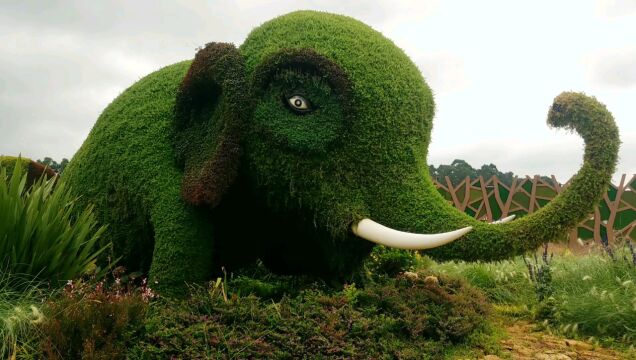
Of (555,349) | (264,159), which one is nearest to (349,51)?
(264,159)

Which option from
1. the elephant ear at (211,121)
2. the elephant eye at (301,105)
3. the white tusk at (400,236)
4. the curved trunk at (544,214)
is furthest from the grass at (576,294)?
the elephant ear at (211,121)

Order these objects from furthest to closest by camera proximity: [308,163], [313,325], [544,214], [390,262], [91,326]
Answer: [390,262] → [308,163] → [313,325] → [544,214] → [91,326]

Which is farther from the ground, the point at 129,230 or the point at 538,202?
the point at 538,202

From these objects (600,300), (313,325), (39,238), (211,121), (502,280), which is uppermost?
(211,121)

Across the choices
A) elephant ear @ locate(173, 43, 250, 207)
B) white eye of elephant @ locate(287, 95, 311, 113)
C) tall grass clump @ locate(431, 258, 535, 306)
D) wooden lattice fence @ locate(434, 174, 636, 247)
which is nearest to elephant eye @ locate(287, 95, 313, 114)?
white eye of elephant @ locate(287, 95, 311, 113)

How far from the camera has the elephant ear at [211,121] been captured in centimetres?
550

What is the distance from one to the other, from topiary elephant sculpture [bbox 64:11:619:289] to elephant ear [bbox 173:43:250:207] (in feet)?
0.04

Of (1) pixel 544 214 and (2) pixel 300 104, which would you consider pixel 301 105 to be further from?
(1) pixel 544 214

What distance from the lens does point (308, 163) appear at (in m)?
5.31

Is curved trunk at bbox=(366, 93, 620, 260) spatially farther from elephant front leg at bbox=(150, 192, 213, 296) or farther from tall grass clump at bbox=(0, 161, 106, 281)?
tall grass clump at bbox=(0, 161, 106, 281)

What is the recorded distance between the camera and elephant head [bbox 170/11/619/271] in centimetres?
493

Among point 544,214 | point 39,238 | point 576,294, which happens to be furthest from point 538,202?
point 39,238

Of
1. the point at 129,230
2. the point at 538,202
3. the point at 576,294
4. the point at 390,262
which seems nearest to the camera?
the point at 129,230

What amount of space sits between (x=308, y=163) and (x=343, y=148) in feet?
1.01
